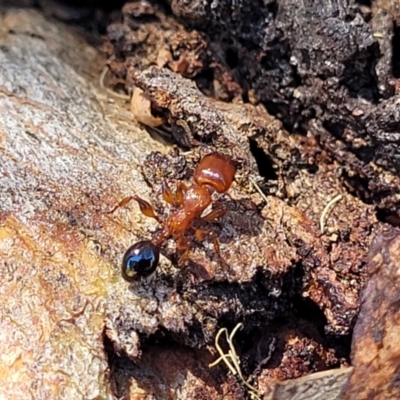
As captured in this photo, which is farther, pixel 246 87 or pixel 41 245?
pixel 246 87

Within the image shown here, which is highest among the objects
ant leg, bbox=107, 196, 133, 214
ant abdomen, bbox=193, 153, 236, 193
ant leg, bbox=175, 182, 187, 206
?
ant abdomen, bbox=193, 153, 236, 193

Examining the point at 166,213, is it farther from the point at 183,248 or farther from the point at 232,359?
the point at 232,359

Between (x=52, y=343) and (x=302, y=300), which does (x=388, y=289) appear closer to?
(x=302, y=300)

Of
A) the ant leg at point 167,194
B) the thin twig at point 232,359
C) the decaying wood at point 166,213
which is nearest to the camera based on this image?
the decaying wood at point 166,213

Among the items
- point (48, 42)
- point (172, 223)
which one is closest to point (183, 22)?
point (48, 42)

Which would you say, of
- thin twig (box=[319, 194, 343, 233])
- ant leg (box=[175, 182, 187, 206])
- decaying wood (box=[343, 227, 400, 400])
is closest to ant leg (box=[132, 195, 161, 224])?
ant leg (box=[175, 182, 187, 206])

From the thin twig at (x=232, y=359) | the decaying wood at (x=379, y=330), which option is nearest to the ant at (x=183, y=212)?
the thin twig at (x=232, y=359)

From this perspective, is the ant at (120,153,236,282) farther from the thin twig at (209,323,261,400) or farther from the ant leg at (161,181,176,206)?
the thin twig at (209,323,261,400)

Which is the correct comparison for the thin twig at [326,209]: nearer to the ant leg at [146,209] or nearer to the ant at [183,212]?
the ant at [183,212]
